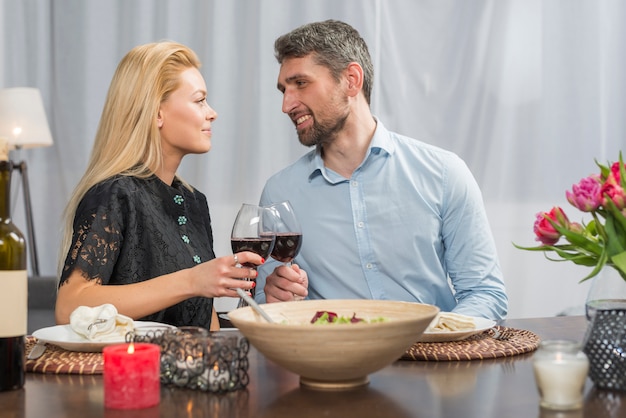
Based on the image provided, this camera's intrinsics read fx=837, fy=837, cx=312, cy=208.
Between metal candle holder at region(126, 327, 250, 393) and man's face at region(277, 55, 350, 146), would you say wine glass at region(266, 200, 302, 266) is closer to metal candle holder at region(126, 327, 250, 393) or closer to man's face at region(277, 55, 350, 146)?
metal candle holder at region(126, 327, 250, 393)

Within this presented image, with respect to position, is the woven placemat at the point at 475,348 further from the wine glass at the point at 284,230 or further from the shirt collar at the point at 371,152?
the shirt collar at the point at 371,152

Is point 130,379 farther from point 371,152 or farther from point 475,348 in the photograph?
point 371,152

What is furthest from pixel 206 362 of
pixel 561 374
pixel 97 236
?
pixel 97 236

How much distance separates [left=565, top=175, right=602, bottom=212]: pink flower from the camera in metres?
1.28

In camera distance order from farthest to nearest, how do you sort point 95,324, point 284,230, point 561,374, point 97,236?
point 97,236
point 284,230
point 95,324
point 561,374

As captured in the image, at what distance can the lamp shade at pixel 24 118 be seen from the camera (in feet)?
12.7

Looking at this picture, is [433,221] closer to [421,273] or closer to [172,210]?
[421,273]

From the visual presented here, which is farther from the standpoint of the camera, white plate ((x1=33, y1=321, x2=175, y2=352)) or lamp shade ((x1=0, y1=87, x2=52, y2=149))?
lamp shade ((x1=0, y1=87, x2=52, y2=149))

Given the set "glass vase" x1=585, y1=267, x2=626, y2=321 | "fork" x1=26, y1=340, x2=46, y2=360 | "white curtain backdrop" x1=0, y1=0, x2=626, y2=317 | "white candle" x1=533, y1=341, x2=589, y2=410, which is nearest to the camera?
"white candle" x1=533, y1=341, x2=589, y2=410

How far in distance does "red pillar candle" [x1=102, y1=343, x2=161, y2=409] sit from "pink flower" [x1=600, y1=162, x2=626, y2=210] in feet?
2.33

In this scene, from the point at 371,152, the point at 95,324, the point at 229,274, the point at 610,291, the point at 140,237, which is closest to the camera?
the point at 610,291

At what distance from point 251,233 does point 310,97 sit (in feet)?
3.82

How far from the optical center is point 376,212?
2.62 meters

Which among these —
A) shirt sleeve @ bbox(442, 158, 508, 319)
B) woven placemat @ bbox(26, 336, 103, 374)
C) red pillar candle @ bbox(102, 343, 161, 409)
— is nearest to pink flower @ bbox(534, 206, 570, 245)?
red pillar candle @ bbox(102, 343, 161, 409)
